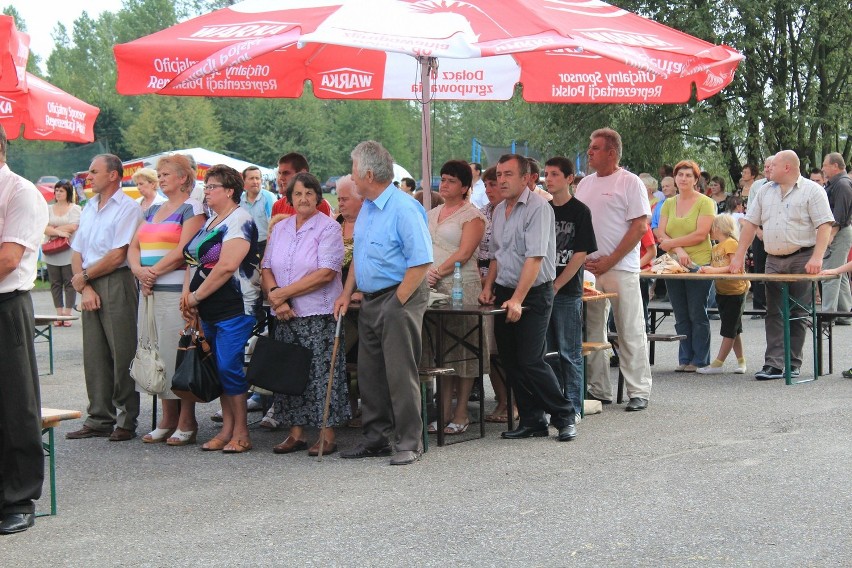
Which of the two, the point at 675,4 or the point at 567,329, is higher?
the point at 675,4

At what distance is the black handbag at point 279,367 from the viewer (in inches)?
294

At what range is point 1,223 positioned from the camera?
5.65 metres

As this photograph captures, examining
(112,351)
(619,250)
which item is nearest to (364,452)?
(112,351)

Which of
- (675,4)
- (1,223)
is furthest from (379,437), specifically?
(675,4)

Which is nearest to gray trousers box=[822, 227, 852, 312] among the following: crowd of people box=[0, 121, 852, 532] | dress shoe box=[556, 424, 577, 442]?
crowd of people box=[0, 121, 852, 532]

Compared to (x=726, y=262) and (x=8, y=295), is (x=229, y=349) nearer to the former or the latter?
(x=8, y=295)

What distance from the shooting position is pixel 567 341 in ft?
27.5

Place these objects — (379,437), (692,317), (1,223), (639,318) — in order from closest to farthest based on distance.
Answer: (1,223), (379,437), (639,318), (692,317)

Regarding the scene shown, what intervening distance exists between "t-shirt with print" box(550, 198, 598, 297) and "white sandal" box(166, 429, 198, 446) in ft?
9.33

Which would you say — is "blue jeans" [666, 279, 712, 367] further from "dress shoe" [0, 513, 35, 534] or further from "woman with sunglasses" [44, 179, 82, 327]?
"woman with sunglasses" [44, 179, 82, 327]

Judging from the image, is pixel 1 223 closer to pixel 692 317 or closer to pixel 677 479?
pixel 677 479

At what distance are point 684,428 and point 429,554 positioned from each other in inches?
140

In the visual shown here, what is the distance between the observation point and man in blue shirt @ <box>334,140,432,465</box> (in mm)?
7223

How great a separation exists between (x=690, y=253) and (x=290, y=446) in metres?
5.23
